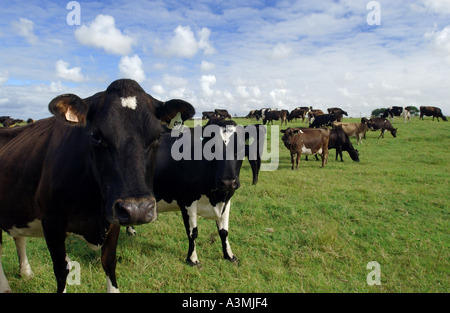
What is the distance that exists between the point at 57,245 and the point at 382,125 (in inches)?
1026

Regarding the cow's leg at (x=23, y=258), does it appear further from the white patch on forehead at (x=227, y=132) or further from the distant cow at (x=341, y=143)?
the distant cow at (x=341, y=143)

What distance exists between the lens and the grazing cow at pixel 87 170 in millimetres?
2291

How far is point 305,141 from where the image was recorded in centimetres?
1420

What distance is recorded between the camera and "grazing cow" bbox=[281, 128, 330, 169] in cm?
1395

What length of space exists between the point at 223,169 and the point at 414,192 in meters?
7.45

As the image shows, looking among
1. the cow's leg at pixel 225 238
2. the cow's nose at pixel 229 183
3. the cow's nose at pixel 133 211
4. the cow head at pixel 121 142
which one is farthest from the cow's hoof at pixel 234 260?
the cow's nose at pixel 133 211

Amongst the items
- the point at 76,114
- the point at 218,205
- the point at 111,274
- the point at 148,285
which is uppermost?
the point at 76,114

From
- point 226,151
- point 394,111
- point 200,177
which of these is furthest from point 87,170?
point 394,111

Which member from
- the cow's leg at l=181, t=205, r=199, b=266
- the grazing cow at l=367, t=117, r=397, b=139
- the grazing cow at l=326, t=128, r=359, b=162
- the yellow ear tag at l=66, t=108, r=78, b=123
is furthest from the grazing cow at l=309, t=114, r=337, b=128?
the yellow ear tag at l=66, t=108, r=78, b=123

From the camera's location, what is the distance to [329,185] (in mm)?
9891

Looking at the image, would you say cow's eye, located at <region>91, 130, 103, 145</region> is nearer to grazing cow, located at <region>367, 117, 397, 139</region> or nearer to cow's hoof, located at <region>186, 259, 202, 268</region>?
cow's hoof, located at <region>186, 259, 202, 268</region>
